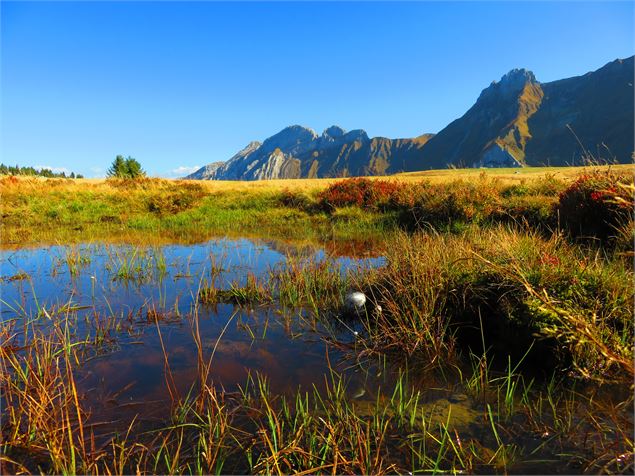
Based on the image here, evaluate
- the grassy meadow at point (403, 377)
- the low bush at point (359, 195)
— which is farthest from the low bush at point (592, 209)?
the low bush at point (359, 195)

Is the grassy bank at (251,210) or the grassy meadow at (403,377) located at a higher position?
the grassy bank at (251,210)

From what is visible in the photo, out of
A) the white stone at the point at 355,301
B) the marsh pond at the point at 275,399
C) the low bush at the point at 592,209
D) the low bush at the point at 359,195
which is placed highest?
the low bush at the point at 359,195

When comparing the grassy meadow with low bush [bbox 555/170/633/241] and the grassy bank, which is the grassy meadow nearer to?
low bush [bbox 555/170/633/241]

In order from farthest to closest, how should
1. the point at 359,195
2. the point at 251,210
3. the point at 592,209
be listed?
the point at 251,210 → the point at 359,195 → the point at 592,209

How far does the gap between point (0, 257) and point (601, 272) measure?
14463 millimetres

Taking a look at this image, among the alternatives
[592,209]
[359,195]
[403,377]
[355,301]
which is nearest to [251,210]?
[359,195]

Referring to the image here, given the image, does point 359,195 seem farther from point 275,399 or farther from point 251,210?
point 275,399

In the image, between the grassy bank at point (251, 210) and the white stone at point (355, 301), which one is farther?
the grassy bank at point (251, 210)

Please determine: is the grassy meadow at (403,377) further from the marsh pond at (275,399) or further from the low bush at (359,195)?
the low bush at (359,195)

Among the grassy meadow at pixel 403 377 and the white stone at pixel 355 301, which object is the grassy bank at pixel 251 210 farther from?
the white stone at pixel 355 301

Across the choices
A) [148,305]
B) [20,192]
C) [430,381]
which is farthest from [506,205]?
[20,192]

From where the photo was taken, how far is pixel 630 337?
371 cm

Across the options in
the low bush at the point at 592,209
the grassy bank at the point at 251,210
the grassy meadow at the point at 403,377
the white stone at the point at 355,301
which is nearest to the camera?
the grassy meadow at the point at 403,377

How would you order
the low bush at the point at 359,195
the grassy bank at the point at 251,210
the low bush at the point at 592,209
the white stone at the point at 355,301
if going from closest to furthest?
the white stone at the point at 355,301, the low bush at the point at 592,209, the grassy bank at the point at 251,210, the low bush at the point at 359,195
